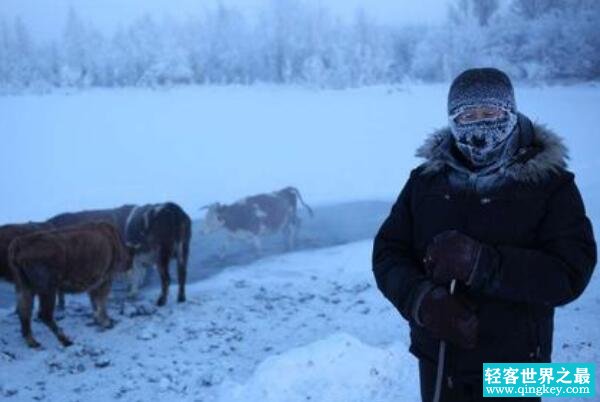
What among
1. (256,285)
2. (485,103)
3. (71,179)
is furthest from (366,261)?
(71,179)

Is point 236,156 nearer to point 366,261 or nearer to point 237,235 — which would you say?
point 237,235

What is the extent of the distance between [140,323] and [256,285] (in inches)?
62.7

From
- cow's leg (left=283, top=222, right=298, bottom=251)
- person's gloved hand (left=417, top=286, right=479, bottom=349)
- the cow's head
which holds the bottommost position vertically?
cow's leg (left=283, top=222, right=298, bottom=251)

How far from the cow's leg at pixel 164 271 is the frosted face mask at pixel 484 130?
561cm

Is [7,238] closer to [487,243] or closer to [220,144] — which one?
[487,243]

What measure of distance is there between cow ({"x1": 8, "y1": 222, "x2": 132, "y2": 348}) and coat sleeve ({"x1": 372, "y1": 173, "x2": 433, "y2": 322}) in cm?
440

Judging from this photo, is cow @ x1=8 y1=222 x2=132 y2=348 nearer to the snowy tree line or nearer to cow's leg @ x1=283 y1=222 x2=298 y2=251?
cow's leg @ x1=283 y1=222 x2=298 y2=251

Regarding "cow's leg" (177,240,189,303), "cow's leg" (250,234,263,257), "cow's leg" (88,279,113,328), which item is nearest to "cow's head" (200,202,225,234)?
"cow's leg" (250,234,263,257)

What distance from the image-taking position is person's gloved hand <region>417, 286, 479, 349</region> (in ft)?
6.39

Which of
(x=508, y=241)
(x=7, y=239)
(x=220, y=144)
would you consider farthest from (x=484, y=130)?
(x=220, y=144)

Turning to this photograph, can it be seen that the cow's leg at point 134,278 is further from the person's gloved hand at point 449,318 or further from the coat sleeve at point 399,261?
the person's gloved hand at point 449,318

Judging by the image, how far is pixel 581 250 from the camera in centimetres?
194

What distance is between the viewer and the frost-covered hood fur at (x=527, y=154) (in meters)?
2.01

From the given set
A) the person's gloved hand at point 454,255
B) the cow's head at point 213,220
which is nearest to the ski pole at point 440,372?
the person's gloved hand at point 454,255
